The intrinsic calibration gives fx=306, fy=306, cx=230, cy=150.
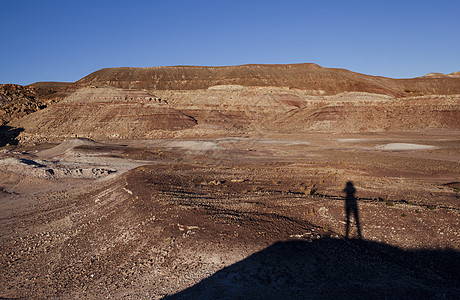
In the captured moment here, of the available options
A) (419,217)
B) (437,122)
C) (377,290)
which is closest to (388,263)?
(377,290)

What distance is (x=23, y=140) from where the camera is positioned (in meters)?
41.5

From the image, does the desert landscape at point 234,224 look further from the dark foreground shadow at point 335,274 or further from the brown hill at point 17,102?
the brown hill at point 17,102

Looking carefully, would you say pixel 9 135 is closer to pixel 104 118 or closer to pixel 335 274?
pixel 104 118

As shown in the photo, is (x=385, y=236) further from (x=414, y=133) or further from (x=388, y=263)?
(x=414, y=133)

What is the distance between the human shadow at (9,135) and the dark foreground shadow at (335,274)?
43427 millimetres

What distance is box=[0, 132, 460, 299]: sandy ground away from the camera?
6391 mm

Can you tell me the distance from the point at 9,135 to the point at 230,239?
4748 centimetres

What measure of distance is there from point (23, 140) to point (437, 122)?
57910 mm

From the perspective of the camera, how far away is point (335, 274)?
6559 millimetres

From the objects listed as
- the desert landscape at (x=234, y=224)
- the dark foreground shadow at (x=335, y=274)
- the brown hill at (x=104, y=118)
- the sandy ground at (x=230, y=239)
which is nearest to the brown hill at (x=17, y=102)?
the brown hill at (x=104, y=118)

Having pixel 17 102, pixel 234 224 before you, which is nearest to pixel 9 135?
pixel 17 102

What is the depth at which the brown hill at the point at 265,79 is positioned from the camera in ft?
222

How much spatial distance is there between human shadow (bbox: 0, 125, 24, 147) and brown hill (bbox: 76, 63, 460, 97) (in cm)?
2298

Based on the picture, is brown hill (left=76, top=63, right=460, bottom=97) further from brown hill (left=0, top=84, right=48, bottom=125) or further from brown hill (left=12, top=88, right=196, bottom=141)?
brown hill (left=12, top=88, right=196, bottom=141)
